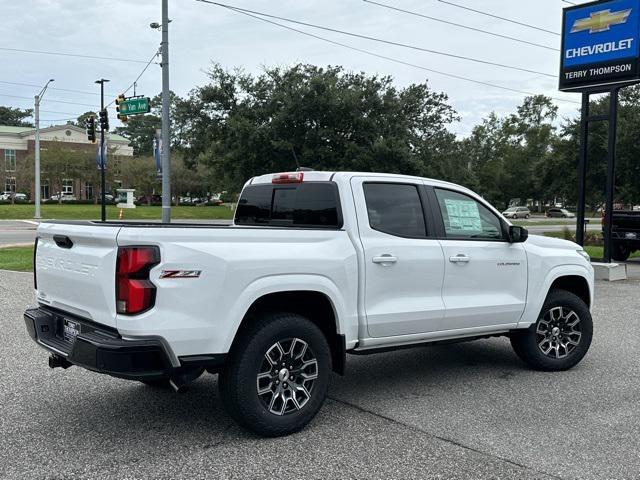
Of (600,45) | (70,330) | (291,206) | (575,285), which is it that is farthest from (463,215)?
(600,45)

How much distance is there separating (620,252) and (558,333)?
13671 millimetres

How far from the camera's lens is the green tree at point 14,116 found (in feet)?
421

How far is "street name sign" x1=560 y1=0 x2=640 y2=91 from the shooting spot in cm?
1329

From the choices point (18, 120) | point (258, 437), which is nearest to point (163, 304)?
point (258, 437)

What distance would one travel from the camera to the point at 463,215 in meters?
5.54

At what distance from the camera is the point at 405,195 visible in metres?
5.21

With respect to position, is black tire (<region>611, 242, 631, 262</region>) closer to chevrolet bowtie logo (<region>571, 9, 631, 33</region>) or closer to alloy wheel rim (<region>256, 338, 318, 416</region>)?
chevrolet bowtie logo (<region>571, 9, 631, 33</region>)

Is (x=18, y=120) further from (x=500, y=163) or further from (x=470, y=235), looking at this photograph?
(x=470, y=235)

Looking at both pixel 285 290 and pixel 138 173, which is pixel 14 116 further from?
pixel 285 290

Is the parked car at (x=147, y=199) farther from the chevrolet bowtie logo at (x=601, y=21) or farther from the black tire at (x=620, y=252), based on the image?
the chevrolet bowtie logo at (x=601, y=21)

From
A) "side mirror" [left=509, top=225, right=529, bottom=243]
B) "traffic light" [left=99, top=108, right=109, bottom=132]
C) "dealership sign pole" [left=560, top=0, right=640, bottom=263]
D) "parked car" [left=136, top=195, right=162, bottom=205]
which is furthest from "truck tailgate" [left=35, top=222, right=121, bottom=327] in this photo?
"parked car" [left=136, top=195, right=162, bottom=205]

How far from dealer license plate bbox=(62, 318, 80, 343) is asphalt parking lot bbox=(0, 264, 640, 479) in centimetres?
69

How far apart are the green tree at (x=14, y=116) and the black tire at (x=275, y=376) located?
141 meters


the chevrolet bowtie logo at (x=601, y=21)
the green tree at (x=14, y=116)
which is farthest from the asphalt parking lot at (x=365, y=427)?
the green tree at (x=14, y=116)
